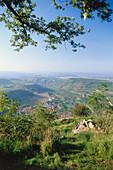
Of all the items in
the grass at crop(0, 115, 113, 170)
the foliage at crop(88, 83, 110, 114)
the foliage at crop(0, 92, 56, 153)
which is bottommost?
the grass at crop(0, 115, 113, 170)

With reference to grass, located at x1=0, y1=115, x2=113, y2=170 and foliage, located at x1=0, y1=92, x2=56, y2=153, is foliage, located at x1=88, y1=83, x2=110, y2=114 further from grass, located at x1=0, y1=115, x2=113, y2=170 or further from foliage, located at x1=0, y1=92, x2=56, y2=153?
foliage, located at x1=0, y1=92, x2=56, y2=153

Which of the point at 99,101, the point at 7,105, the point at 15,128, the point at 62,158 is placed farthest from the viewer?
the point at 99,101

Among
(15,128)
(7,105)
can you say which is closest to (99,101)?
(15,128)

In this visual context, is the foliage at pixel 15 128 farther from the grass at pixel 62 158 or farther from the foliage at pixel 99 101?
the foliage at pixel 99 101

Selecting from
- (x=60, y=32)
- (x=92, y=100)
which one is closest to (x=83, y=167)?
(x=92, y=100)

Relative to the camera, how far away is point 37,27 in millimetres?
7598

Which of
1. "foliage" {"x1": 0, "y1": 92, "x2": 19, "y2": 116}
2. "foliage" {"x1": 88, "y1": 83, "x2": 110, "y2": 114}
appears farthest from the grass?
"foliage" {"x1": 88, "y1": 83, "x2": 110, "y2": 114}

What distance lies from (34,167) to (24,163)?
1.67 feet

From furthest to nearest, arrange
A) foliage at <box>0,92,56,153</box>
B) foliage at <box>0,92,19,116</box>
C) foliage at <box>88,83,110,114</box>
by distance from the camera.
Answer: foliage at <box>88,83,110,114</box> < foliage at <box>0,92,19,116</box> < foliage at <box>0,92,56,153</box>

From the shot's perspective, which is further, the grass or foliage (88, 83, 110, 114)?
foliage (88, 83, 110, 114)

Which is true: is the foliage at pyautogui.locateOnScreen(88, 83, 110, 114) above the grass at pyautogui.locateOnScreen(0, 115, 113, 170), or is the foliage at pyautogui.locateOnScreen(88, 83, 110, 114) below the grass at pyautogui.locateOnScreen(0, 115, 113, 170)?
above

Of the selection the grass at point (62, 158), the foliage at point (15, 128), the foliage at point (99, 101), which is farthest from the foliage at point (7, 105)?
the foliage at point (99, 101)

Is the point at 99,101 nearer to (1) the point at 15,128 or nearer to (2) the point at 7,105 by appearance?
(1) the point at 15,128

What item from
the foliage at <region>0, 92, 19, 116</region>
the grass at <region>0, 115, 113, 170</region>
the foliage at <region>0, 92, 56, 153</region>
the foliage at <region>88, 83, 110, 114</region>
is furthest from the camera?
the foliage at <region>88, 83, 110, 114</region>
